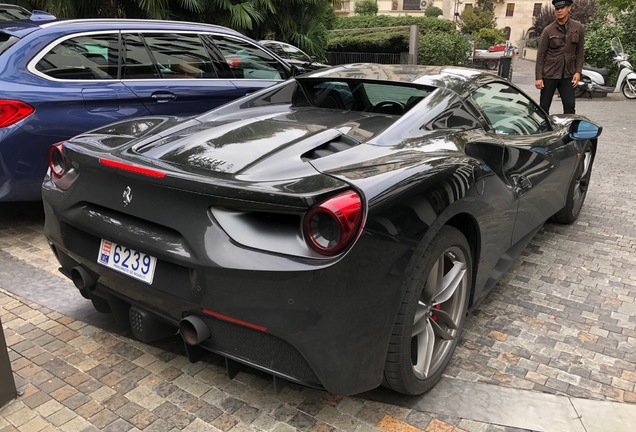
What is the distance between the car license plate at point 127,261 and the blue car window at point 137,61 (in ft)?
8.89

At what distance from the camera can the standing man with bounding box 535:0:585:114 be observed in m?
6.94

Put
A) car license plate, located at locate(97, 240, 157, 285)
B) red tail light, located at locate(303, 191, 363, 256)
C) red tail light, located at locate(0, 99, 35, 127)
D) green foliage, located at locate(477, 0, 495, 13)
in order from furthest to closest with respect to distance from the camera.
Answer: green foliage, located at locate(477, 0, 495, 13) → red tail light, located at locate(0, 99, 35, 127) → car license plate, located at locate(97, 240, 157, 285) → red tail light, located at locate(303, 191, 363, 256)

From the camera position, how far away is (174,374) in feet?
8.39

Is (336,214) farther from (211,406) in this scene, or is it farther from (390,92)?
(390,92)

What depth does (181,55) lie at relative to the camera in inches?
198

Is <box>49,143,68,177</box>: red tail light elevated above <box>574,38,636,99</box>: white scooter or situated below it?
above

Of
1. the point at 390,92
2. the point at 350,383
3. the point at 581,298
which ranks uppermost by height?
the point at 390,92

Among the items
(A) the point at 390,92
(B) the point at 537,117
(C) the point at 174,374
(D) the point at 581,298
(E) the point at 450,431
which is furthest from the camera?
(B) the point at 537,117

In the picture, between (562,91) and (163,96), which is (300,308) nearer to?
(163,96)

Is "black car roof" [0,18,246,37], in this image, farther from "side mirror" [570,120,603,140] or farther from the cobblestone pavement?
"side mirror" [570,120,603,140]

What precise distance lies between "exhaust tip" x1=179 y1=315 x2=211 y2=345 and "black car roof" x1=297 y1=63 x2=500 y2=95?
1.85 meters

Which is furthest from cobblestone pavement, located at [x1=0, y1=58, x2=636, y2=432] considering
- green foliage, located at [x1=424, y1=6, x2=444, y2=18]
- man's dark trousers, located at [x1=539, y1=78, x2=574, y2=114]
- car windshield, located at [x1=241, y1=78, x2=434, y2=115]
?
green foliage, located at [x1=424, y1=6, x2=444, y2=18]

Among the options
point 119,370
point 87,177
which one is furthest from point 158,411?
point 87,177

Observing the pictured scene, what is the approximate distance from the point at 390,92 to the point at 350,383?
5.91ft
